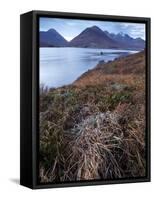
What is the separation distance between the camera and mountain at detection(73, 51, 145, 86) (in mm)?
8195

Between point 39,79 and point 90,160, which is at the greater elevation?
point 39,79

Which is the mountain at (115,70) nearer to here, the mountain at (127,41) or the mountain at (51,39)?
the mountain at (127,41)

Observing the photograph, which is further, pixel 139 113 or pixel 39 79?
pixel 139 113

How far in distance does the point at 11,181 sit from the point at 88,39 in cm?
170

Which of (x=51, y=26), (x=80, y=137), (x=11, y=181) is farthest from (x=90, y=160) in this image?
(x=51, y=26)

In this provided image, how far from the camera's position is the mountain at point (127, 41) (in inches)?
332

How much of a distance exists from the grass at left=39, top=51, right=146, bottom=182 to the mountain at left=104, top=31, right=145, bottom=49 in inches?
13.0

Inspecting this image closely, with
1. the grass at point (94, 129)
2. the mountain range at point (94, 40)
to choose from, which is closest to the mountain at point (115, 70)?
the grass at point (94, 129)

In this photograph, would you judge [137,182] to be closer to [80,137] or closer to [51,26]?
[80,137]

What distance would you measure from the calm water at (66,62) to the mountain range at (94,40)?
0.18 feet

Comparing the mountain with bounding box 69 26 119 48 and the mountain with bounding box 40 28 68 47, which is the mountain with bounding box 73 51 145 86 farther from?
the mountain with bounding box 40 28 68 47

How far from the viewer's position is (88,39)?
8.24m

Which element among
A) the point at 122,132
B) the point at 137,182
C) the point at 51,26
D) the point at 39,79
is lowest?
the point at 137,182

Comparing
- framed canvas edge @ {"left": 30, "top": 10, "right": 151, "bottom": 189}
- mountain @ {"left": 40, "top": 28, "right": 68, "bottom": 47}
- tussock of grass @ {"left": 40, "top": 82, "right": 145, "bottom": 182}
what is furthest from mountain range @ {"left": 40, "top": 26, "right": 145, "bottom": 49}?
tussock of grass @ {"left": 40, "top": 82, "right": 145, "bottom": 182}
